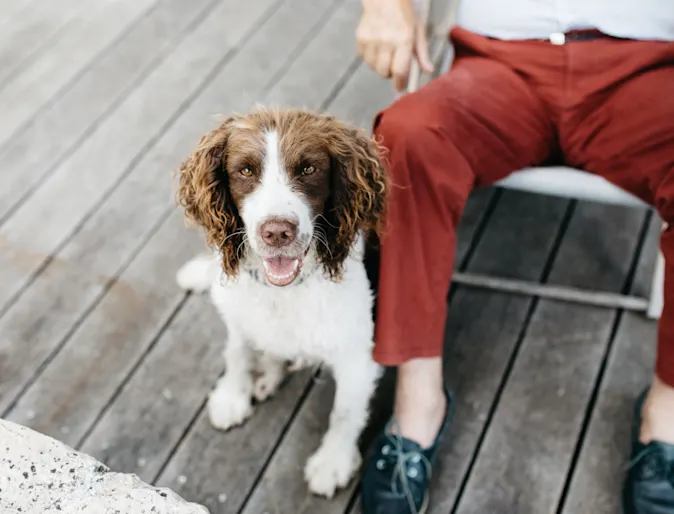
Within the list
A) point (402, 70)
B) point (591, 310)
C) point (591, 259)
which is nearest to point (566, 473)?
point (591, 310)

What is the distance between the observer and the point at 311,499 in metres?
1.71

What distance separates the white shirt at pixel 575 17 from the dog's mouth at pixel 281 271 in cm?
75

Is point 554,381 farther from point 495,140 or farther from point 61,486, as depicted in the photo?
point 61,486

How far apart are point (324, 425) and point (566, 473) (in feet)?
1.75

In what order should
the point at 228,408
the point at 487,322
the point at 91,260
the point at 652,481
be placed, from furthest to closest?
the point at 91,260 < the point at 487,322 < the point at 228,408 < the point at 652,481

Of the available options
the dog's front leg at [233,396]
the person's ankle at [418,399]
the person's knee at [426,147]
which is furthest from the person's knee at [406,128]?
the dog's front leg at [233,396]

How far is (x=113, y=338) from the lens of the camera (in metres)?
1.99

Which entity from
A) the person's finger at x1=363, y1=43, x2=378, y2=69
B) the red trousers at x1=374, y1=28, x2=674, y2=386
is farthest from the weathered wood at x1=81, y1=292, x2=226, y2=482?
the person's finger at x1=363, y1=43, x2=378, y2=69

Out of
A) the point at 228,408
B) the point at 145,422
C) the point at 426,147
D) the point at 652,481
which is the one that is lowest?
the point at 145,422

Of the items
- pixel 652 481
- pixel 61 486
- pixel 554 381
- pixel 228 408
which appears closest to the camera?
pixel 61 486

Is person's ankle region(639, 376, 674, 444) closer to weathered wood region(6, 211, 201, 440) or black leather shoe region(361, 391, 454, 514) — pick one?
black leather shoe region(361, 391, 454, 514)

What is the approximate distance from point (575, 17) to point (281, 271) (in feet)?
2.73

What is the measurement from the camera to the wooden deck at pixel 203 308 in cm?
177

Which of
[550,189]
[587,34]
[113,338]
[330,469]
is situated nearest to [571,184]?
[550,189]
